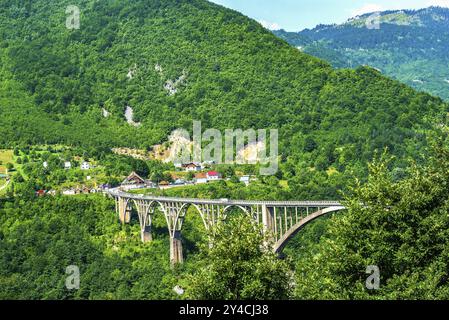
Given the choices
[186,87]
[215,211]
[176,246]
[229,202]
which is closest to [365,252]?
[229,202]

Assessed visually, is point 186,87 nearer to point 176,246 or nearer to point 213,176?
point 213,176

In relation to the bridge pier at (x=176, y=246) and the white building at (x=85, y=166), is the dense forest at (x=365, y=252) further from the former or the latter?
the white building at (x=85, y=166)

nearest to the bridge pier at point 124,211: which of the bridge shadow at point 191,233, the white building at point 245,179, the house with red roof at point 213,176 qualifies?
the bridge shadow at point 191,233

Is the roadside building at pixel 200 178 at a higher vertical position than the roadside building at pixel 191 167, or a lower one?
lower

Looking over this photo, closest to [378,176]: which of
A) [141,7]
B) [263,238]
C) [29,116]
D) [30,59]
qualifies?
[263,238]

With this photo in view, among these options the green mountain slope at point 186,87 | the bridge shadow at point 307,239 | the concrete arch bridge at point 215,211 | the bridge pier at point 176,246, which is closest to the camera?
the concrete arch bridge at point 215,211
